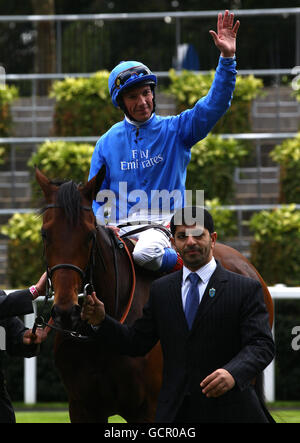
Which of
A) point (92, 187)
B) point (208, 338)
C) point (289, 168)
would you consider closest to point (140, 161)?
point (92, 187)

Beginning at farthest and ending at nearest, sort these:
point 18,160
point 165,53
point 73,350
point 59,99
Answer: point 165,53
point 18,160
point 59,99
point 73,350

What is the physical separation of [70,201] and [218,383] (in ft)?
3.69

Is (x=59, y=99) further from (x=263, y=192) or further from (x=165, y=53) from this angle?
(x=263, y=192)

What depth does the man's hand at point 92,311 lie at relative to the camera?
3.63 metres

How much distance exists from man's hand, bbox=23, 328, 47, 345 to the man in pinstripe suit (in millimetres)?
705

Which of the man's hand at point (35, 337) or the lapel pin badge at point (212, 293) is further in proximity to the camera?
the man's hand at point (35, 337)

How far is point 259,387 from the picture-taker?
474 cm

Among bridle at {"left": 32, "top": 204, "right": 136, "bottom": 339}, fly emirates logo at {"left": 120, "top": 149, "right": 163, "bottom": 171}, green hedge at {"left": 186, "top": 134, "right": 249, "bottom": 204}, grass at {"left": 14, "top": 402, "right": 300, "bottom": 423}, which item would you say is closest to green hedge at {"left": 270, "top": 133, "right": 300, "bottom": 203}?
green hedge at {"left": 186, "top": 134, "right": 249, "bottom": 204}

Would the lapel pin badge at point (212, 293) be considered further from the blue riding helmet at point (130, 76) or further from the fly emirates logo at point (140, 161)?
the blue riding helmet at point (130, 76)

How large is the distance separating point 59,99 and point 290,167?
3.06 metres

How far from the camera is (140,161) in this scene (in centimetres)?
453

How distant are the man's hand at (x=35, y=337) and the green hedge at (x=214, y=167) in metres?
5.55

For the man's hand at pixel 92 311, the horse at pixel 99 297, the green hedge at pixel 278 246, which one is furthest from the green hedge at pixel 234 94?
the man's hand at pixel 92 311
